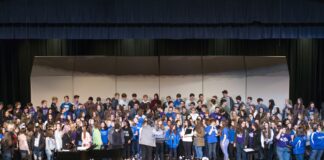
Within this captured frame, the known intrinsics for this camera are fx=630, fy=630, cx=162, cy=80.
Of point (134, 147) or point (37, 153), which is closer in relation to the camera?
point (37, 153)

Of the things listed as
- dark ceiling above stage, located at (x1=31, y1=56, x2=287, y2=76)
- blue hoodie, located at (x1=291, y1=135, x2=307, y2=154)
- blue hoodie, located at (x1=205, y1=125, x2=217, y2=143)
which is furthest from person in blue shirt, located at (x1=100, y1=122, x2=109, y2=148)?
dark ceiling above stage, located at (x1=31, y1=56, x2=287, y2=76)

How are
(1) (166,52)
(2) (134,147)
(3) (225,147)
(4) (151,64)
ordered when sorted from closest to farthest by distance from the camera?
(3) (225,147) < (2) (134,147) < (4) (151,64) < (1) (166,52)

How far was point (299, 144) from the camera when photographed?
2106cm

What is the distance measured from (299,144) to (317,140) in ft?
2.02

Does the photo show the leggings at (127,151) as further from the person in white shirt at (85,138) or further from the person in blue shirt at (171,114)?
the person in blue shirt at (171,114)

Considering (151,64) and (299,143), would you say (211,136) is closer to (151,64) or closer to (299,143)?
(299,143)

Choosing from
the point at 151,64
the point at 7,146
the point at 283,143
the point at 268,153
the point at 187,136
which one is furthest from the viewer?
the point at 151,64

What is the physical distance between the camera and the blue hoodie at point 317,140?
2098 centimetres

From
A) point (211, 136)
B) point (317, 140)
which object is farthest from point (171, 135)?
point (317, 140)

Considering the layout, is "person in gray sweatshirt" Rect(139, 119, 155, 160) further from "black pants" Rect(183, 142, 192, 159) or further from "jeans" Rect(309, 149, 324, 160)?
"jeans" Rect(309, 149, 324, 160)

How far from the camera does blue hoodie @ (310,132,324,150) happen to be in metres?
21.0

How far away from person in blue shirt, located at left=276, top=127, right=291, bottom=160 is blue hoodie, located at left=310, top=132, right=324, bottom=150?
0.79m

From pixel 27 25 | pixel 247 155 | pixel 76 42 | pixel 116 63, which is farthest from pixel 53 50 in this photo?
pixel 247 155

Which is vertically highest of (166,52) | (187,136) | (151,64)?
(166,52)
